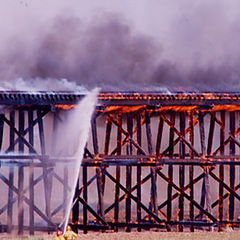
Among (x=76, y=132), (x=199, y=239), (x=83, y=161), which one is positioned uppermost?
(x=76, y=132)

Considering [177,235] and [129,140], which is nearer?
[177,235]

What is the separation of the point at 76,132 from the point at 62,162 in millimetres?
2625

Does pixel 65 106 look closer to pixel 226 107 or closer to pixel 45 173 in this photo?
pixel 45 173

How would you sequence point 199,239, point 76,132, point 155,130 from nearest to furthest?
point 199,239, point 76,132, point 155,130

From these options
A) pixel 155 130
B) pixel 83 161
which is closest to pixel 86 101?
pixel 83 161

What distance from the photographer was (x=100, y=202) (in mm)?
21625

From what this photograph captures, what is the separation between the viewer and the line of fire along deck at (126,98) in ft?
69.4

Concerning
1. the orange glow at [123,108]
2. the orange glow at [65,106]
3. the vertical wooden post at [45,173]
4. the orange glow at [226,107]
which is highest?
the orange glow at [226,107]

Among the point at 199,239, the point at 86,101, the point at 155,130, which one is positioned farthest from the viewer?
the point at 155,130

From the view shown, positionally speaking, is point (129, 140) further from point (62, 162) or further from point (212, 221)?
point (212, 221)

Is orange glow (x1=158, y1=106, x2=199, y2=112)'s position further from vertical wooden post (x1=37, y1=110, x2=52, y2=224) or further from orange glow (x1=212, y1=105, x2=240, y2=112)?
vertical wooden post (x1=37, y1=110, x2=52, y2=224)

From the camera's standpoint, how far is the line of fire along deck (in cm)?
2114

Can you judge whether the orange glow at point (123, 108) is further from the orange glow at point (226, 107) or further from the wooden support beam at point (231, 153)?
the wooden support beam at point (231, 153)

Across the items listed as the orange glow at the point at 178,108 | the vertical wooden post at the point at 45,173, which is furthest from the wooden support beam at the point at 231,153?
the vertical wooden post at the point at 45,173
